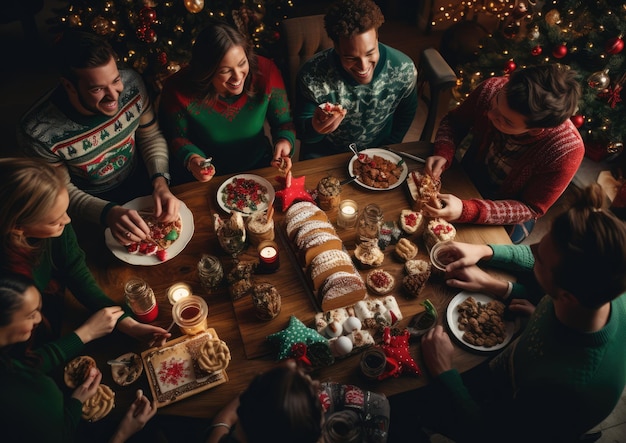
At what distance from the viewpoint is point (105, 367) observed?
1.67 metres

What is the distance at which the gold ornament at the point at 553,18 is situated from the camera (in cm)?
312

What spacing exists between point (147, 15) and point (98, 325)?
2571 millimetres

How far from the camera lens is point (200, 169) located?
7.30 ft

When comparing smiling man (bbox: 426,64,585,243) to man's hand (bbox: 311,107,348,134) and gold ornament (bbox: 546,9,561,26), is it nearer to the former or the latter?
man's hand (bbox: 311,107,348,134)

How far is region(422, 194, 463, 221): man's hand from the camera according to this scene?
2.04 m

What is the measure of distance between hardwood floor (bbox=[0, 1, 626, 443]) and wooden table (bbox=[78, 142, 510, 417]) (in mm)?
2063

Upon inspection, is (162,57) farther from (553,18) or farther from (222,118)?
(553,18)

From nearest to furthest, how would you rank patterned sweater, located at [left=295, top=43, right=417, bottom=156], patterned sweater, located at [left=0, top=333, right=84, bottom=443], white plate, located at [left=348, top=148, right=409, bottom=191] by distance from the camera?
patterned sweater, located at [left=0, top=333, right=84, bottom=443]
white plate, located at [left=348, top=148, right=409, bottom=191]
patterned sweater, located at [left=295, top=43, right=417, bottom=156]

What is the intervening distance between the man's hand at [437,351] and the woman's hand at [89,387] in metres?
1.25

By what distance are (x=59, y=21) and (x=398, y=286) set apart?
325 centimetres

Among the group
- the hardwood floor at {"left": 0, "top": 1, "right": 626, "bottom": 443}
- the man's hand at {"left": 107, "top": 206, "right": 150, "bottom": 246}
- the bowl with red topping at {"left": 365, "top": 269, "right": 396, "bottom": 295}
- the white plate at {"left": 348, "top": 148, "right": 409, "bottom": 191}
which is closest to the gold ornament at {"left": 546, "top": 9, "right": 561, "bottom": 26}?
the hardwood floor at {"left": 0, "top": 1, "right": 626, "bottom": 443}

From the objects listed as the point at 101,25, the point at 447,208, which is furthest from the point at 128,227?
the point at 101,25

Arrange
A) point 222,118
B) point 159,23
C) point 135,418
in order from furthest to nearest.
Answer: point 159,23 → point 222,118 → point 135,418

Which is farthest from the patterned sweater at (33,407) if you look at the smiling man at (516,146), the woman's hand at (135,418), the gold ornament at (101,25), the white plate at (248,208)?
the gold ornament at (101,25)
